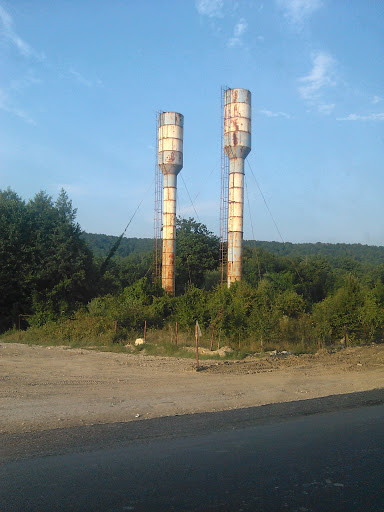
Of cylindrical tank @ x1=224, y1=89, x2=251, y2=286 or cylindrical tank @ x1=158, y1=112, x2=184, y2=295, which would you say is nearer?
cylindrical tank @ x1=224, y1=89, x2=251, y2=286

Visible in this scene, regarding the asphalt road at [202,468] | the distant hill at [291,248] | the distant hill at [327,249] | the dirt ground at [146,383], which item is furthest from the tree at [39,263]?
the distant hill at [327,249]

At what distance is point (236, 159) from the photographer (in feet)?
108

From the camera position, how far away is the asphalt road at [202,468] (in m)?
5.58

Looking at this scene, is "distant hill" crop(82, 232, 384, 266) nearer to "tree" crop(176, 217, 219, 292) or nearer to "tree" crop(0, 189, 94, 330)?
"tree" crop(176, 217, 219, 292)

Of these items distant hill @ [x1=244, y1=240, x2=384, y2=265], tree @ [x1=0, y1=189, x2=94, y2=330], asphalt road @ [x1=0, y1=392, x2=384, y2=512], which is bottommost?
asphalt road @ [x1=0, y1=392, x2=384, y2=512]

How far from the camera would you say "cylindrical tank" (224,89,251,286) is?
3275cm

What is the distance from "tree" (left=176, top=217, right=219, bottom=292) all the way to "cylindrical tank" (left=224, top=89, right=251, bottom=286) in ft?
46.3

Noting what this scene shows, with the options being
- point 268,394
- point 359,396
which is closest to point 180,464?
point 268,394

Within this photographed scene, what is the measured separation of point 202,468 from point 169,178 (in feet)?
98.4

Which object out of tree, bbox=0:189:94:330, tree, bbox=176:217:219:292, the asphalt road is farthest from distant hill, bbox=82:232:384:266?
the asphalt road

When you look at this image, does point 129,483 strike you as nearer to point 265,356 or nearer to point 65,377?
point 65,377

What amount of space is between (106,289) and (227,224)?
435 inches

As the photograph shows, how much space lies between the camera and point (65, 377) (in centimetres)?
1523

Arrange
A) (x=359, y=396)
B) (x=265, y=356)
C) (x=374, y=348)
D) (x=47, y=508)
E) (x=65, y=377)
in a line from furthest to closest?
(x=374, y=348), (x=265, y=356), (x=65, y=377), (x=359, y=396), (x=47, y=508)
